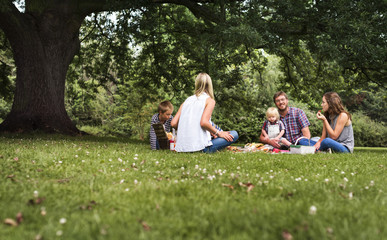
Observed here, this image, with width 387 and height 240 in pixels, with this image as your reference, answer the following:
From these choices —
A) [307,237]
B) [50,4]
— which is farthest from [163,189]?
[50,4]

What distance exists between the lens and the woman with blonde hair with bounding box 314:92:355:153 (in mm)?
7977

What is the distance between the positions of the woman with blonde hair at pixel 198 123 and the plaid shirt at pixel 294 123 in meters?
2.67

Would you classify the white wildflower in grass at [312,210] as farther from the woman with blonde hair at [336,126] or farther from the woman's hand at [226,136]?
the woman with blonde hair at [336,126]

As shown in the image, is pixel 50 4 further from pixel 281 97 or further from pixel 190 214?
pixel 190 214

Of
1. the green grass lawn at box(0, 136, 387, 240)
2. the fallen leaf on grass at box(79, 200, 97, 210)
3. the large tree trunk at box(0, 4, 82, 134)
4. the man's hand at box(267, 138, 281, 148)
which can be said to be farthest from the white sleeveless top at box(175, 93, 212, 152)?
the large tree trunk at box(0, 4, 82, 134)

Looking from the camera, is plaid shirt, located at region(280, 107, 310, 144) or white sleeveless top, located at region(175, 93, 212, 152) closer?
white sleeveless top, located at region(175, 93, 212, 152)

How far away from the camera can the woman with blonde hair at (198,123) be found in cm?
693

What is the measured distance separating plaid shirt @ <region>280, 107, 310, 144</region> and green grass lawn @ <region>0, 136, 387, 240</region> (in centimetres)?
391

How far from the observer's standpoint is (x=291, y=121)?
913cm

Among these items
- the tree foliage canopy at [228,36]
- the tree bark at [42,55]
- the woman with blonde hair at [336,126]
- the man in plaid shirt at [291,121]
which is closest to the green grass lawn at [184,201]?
the woman with blonde hair at [336,126]

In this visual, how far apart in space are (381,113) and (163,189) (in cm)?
3827

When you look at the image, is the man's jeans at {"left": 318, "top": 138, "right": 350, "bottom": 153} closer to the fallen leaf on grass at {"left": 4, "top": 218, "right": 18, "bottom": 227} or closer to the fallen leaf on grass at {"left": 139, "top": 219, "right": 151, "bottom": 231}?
the fallen leaf on grass at {"left": 139, "top": 219, "right": 151, "bottom": 231}

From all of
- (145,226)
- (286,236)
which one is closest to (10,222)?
(145,226)

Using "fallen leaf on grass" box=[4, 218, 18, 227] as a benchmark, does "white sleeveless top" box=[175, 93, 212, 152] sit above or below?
above
